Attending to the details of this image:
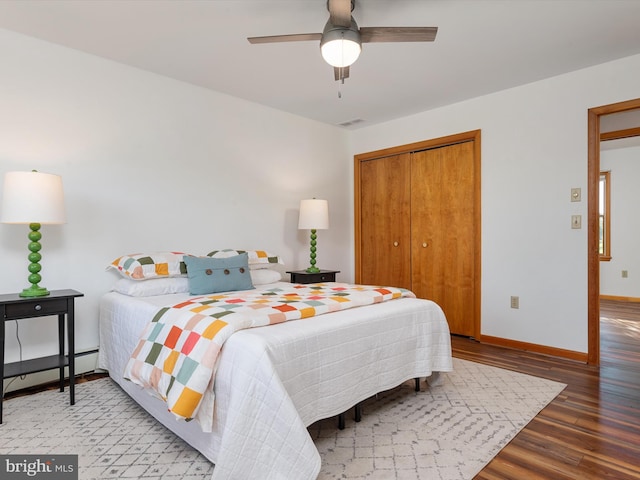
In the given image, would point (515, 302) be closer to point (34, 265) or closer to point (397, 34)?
point (397, 34)

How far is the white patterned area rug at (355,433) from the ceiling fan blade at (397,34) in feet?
6.60

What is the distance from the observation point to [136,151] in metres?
3.08

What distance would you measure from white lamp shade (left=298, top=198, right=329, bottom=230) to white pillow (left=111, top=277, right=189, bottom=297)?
1476mm

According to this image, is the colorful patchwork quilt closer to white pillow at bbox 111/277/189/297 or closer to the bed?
the bed

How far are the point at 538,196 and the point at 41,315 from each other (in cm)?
387

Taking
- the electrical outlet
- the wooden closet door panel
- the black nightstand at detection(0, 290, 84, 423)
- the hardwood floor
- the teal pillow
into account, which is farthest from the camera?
the wooden closet door panel

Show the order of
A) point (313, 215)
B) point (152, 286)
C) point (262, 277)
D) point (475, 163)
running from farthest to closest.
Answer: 1. point (313, 215)
2. point (475, 163)
3. point (262, 277)
4. point (152, 286)

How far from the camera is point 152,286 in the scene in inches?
104

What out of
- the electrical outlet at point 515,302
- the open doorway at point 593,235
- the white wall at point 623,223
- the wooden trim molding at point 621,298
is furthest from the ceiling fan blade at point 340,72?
the wooden trim molding at point 621,298

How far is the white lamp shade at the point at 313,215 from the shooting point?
394 cm

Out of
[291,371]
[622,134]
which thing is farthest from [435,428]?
[622,134]

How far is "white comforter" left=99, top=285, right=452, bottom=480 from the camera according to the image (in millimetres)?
1427

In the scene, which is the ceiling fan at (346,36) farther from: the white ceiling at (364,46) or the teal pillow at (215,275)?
the teal pillow at (215,275)

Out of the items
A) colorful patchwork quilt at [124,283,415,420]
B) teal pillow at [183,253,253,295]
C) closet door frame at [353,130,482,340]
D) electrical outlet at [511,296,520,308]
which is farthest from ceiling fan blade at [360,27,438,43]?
electrical outlet at [511,296,520,308]
